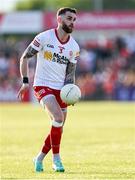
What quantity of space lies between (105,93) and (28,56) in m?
29.9

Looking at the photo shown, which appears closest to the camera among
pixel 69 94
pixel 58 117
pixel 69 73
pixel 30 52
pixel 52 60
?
pixel 58 117

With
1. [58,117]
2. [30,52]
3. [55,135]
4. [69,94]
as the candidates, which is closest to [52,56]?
[30,52]

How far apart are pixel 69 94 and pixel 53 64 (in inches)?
24.5

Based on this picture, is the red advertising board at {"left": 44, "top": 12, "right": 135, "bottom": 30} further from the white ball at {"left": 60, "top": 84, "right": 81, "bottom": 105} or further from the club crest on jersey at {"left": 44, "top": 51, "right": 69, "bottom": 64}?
the white ball at {"left": 60, "top": 84, "right": 81, "bottom": 105}

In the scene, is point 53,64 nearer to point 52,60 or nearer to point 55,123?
point 52,60

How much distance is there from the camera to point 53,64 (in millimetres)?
12281

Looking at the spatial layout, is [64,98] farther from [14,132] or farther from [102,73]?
[102,73]

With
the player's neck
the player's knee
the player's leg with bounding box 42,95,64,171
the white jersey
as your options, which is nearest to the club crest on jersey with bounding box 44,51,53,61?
the white jersey

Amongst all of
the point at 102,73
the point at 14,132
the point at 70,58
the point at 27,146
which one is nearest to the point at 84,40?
the point at 102,73

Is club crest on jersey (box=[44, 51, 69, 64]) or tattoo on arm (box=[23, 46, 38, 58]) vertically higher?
tattoo on arm (box=[23, 46, 38, 58])

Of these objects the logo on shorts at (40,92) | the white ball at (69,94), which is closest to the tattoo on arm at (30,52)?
the logo on shorts at (40,92)

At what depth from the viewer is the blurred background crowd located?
41.5 m

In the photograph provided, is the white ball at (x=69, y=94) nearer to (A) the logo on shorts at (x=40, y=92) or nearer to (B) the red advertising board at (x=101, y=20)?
(A) the logo on shorts at (x=40, y=92)

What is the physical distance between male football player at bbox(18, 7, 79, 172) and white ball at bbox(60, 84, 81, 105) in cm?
15
